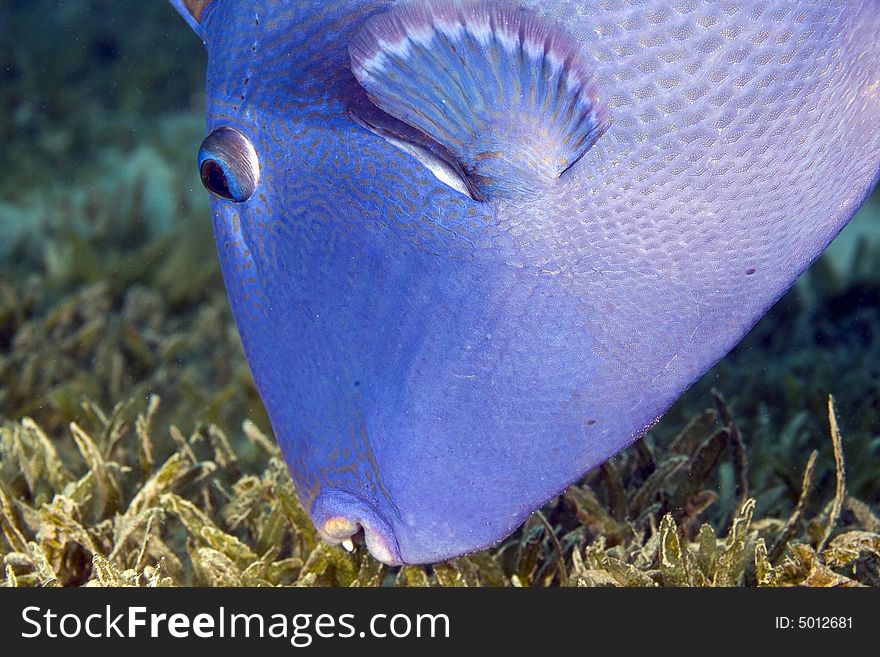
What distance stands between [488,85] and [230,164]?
0.48m

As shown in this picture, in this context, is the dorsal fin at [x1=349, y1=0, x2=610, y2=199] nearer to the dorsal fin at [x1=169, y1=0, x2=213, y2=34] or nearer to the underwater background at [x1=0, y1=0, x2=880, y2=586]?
the dorsal fin at [x1=169, y1=0, x2=213, y2=34]

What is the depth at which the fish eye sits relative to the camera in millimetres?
1421

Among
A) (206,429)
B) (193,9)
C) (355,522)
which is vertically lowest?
(206,429)

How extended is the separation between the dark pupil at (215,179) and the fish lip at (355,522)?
561 mm

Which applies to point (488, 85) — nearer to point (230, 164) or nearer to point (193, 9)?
point (230, 164)

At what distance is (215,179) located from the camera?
1.45 metres

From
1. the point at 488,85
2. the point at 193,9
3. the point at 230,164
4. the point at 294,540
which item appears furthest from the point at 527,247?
the point at 294,540

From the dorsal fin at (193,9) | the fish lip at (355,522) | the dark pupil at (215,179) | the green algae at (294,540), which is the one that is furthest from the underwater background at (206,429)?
the dorsal fin at (193,9)

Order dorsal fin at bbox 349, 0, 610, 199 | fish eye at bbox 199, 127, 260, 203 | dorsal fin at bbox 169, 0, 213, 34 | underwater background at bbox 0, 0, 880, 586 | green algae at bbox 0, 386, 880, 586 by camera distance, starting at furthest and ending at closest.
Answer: underwater background at bbox 0, 0, 880, 586
green algae at bbox 0, 386, 880, 586
dorsal fin at bbox 169, 0, 213, 34
fish eye at bbox 199, 127, 260, 203
dorsal fin at bbox 349, 0, 610, 199

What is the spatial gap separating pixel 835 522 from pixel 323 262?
1418 mm

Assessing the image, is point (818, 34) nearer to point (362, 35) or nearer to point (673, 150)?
point (673, 150)

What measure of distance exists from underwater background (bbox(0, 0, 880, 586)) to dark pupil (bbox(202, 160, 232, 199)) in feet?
2.99

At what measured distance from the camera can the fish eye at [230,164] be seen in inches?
55.9

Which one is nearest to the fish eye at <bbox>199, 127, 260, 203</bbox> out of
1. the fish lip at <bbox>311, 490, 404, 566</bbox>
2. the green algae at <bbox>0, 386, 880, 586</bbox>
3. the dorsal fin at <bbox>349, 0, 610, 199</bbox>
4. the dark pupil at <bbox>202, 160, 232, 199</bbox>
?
the dark pupil at <bbox>202, 160, 232, 199</bbox>
